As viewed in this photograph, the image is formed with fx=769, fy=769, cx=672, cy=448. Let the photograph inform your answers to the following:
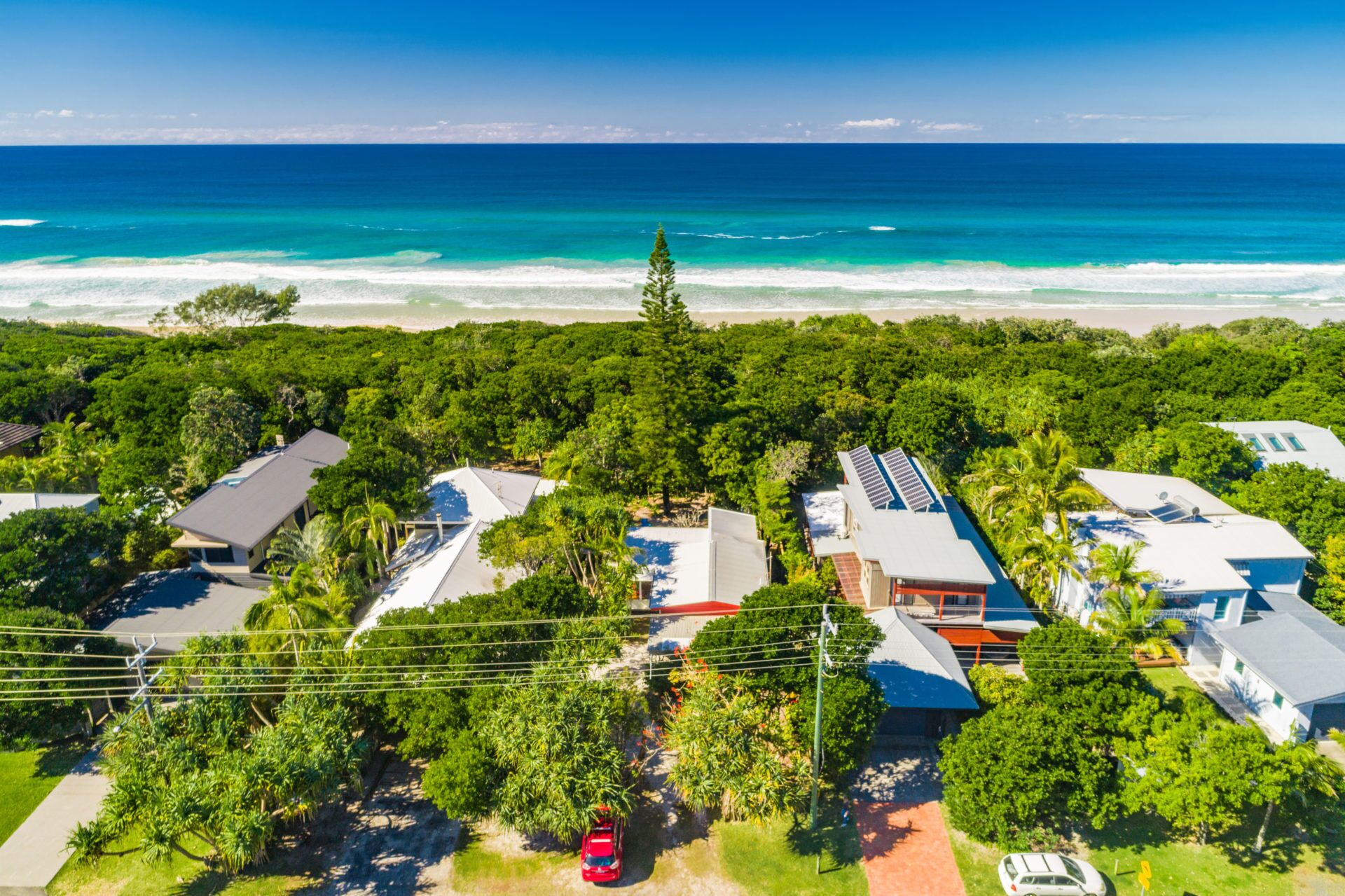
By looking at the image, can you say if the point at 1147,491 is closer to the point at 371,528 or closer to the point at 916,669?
the point at 916,669

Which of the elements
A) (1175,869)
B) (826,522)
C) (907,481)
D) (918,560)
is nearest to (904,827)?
(1175,869)

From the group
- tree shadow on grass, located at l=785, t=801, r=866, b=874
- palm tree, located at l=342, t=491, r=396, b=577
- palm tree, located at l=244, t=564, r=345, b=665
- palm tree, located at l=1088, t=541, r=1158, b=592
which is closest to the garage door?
palm tree, located at l=1088, t=541, r=1158, b=592

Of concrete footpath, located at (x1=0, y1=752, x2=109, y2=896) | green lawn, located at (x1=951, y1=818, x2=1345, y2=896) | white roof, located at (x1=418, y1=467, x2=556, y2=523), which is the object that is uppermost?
white roof, located at (x1=418, y1=467, x2=556, y2=523)

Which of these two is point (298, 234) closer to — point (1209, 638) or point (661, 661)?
point (661, 661)

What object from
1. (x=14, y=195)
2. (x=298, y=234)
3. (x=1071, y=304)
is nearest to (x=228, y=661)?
(x=1071, y=304)

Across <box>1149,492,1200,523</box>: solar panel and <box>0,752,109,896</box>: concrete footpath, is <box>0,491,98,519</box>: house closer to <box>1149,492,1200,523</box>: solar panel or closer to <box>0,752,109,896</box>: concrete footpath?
<box>0,752,109,896</box>: concrete footpath

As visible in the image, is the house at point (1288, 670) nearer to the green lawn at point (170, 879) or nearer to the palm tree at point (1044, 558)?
the palm tree at point (1044, 558)
